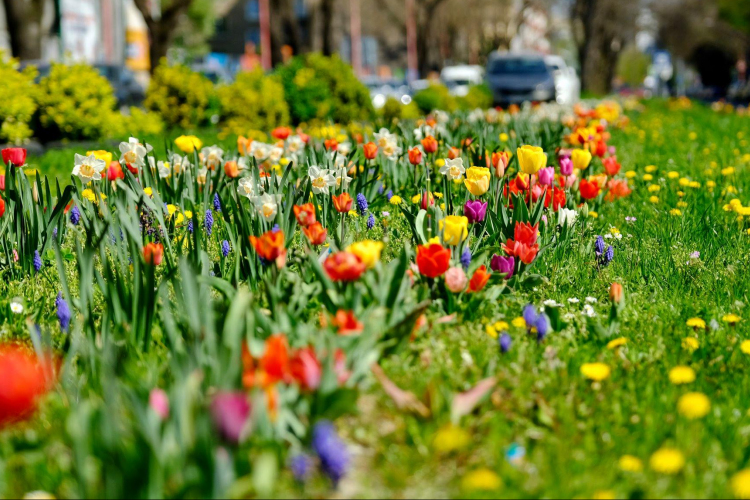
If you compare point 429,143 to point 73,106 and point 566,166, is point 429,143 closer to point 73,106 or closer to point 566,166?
point 566,166

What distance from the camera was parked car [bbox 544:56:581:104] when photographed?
69.2ft

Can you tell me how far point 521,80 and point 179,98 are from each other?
11.1m

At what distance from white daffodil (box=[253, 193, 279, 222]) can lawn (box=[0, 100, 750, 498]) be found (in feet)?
0.03

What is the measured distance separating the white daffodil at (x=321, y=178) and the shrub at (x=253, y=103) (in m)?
7.96

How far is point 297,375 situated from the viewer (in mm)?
1853

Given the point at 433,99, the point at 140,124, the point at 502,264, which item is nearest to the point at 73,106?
the point at 140,124

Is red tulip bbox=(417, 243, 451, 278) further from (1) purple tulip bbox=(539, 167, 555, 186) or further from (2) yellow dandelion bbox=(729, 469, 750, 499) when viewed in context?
(1) purple tulip bbox=(539, 167, 555, 186)

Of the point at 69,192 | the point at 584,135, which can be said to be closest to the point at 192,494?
the point at 69,192

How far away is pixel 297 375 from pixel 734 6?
151 feet

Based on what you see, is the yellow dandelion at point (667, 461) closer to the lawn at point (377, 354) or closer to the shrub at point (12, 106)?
the lawn at point (377, 354)

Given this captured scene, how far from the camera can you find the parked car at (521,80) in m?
20.3

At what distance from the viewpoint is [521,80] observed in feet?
67.6

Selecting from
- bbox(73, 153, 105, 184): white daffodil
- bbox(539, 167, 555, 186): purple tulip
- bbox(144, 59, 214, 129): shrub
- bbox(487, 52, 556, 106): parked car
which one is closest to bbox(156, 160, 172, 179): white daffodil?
bbox(73, 153, 105, 184): white daffodil

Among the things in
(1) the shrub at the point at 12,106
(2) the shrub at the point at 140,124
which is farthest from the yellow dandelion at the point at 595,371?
(2) the shrub at the point at 140,124
